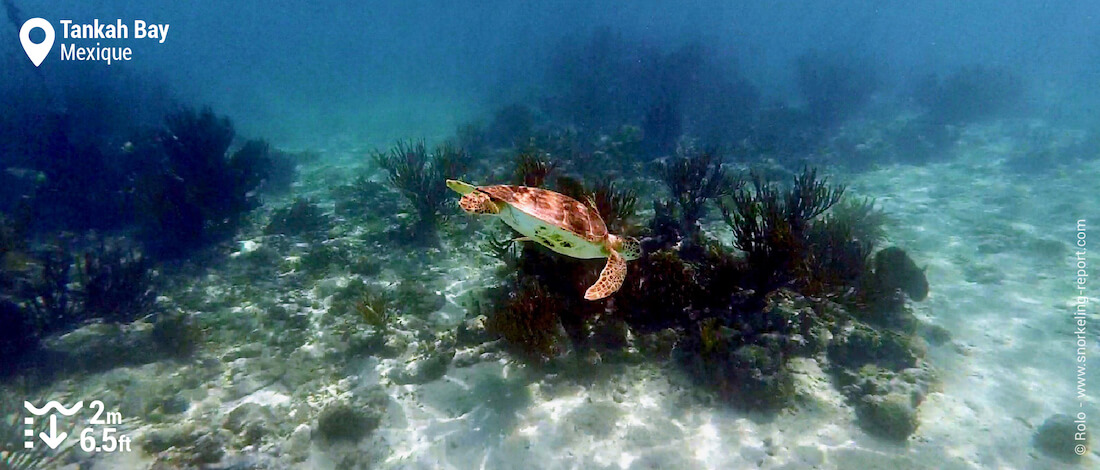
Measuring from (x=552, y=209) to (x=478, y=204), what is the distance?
2.32 ft

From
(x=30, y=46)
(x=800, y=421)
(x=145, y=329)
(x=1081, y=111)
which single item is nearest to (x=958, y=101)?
(x=1081, y=111)

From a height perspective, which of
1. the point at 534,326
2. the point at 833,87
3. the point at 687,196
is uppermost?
the point at 833,87

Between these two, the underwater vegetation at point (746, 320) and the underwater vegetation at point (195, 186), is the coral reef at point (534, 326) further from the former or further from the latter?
the underwater vegetation at point (195, 186)

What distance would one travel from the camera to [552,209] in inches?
150

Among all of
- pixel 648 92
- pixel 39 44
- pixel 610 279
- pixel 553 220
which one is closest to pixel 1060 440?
pixel 610 279

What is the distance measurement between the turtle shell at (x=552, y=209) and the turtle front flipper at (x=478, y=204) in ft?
0.21

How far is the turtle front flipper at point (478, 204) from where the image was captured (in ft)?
11.0

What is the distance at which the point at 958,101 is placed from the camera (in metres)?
25.3

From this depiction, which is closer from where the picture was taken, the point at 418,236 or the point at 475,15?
the point at 418,236

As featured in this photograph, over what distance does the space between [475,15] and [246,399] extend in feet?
308

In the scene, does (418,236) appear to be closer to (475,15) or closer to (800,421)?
(800,421)

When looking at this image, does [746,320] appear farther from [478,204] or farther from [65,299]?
[65,299]

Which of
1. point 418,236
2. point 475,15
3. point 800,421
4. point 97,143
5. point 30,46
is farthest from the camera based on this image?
point 475,15

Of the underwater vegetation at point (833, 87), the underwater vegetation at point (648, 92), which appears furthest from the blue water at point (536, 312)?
the underwater vegetation at point (833, 87)
